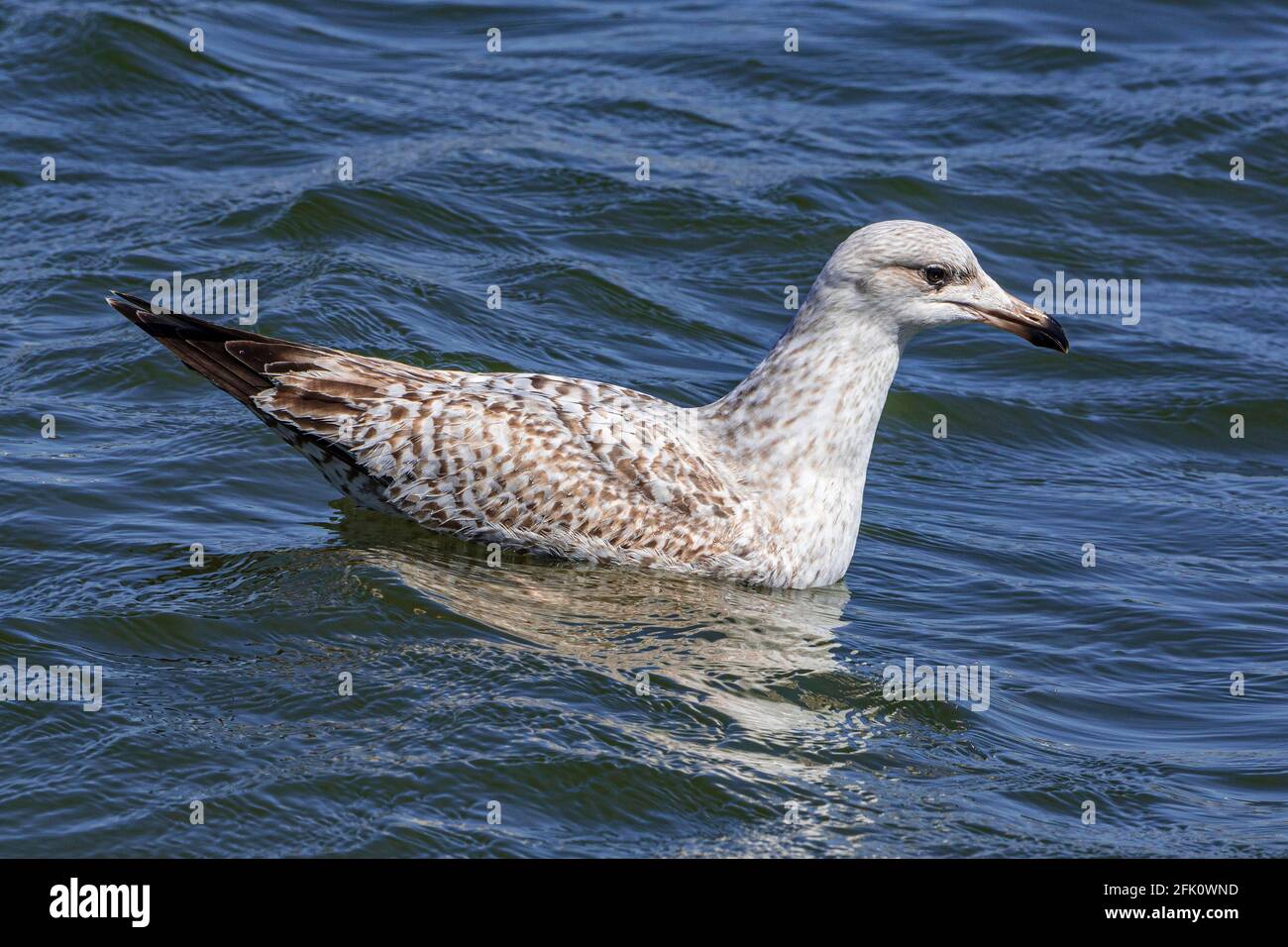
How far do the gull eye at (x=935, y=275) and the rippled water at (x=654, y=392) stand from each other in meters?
1.42

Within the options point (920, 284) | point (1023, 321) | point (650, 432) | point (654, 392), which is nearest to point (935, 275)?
point (920, 284)

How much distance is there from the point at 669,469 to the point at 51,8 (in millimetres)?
8726

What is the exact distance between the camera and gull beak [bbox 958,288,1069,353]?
25.5ft

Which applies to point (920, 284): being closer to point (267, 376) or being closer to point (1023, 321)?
point (1023, 321)

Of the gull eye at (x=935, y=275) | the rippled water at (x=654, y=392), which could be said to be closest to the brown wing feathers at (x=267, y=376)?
the rippled water at (x=654, y=392)

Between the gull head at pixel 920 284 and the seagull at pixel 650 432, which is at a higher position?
the gull head at pixel 920 284

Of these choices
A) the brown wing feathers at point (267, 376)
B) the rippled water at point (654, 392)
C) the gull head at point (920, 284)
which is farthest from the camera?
the brown wing feathers at point (267, 376)

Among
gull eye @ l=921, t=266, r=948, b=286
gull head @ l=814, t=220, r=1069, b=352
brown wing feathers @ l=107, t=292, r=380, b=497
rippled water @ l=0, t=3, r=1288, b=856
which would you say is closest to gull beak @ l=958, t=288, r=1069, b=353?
gull head @ l=814, t=220, r=1069, b=352

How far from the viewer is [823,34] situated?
52.4 feet

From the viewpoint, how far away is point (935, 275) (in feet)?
25.5

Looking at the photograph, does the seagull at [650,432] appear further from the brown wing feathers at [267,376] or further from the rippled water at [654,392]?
the rippled water at [654,392]

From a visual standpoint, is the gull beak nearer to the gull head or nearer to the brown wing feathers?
the gull head

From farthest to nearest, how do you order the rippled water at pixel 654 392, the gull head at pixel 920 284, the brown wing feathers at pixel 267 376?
the brown wing feathers at pixel 267 376
the gull head at pixel 920 284
the rippled water at pixel 654 392

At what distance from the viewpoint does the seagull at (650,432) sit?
7785 millimetres
